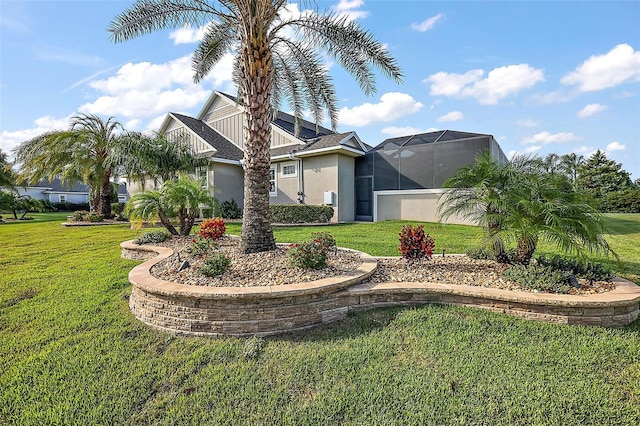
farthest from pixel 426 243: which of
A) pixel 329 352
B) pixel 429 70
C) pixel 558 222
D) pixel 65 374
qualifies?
pixel 429 70

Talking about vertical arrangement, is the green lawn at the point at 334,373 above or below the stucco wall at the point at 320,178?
below

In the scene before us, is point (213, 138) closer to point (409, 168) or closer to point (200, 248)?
point (409, 168)

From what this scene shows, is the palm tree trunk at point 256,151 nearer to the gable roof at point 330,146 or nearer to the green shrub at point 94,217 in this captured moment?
the gable roof at point 330,146

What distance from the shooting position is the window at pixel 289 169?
1775cm

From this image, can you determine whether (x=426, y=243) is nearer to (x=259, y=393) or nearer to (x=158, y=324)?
(x=259, y=393)

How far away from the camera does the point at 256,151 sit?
20.1ft

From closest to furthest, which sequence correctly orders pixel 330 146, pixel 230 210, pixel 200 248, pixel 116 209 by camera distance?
1. pixel 200 248
2. pixel 330 146
3. pixel 230 210
4. pixel 116 209

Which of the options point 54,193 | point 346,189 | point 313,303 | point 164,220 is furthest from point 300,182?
Result: point 54,193

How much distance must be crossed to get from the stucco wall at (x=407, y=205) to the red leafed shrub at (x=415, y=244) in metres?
9.82

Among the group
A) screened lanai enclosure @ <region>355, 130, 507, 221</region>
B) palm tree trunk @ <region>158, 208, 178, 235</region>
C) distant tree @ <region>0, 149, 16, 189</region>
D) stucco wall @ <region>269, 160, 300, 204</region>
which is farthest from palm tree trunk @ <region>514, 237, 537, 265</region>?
distant tree @ <region>0, 149, 16, 189</region>

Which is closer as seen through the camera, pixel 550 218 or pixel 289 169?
pixel 550 218

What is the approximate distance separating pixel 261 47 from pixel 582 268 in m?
6.89

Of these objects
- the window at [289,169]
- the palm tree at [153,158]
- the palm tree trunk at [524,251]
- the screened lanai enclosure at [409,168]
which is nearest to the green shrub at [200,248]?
the palm tree trunk at [524,251]

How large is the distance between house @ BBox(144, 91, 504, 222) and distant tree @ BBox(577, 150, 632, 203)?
27.8m
